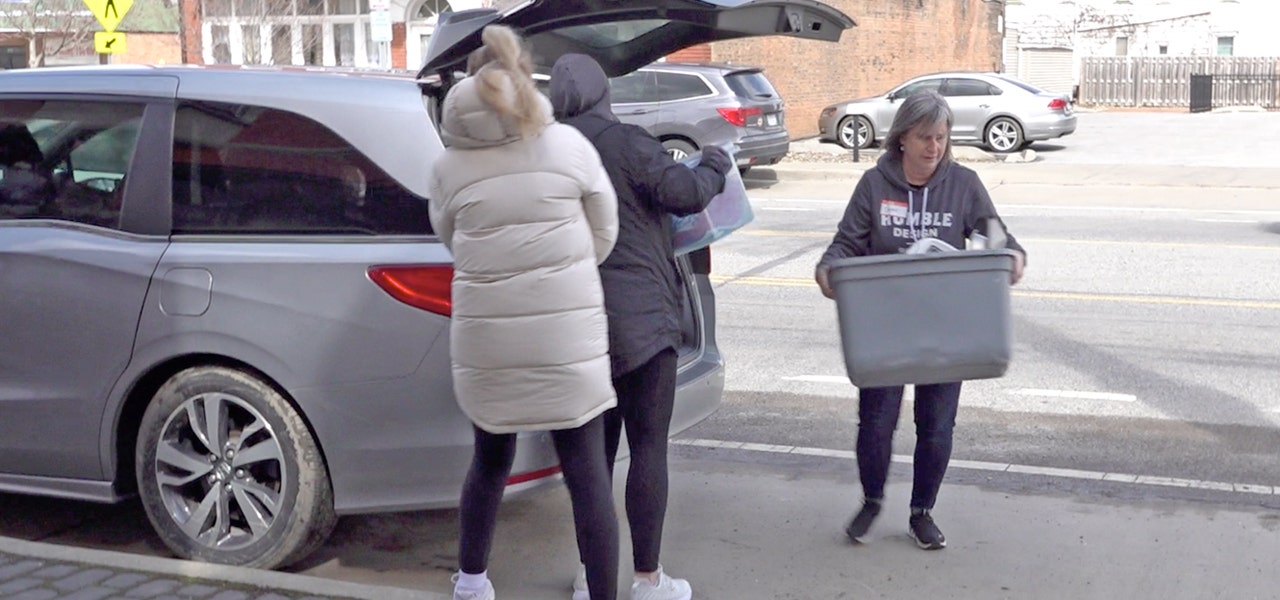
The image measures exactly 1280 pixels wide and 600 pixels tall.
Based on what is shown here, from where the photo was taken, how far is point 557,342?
3.87 metres

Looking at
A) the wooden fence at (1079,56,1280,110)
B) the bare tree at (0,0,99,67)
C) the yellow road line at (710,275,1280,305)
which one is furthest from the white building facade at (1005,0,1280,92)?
the yellow road line at (710,275,1280,305)

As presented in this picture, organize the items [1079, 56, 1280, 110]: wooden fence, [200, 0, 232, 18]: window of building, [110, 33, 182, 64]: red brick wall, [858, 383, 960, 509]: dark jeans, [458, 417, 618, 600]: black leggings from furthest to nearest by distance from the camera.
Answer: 1. [1079, 56, 1280, 110]: wooden fence
2. [110, 33, 182, 64]: red brick wall
3. [200, 0, 232, 18]: window of building
4. [858, 383, 960, 509]: dark jeans
5. [458, 417, 618, 600]: black leggings

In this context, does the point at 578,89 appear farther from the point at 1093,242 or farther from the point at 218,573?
the point at 1093,242

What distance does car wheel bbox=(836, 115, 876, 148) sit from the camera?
1096 inches

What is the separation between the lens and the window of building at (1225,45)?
5678 cm

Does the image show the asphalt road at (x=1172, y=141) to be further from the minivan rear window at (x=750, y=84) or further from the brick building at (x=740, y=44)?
the minivan rear window at (x=750, y=84)

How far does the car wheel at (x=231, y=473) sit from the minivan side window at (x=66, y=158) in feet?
2.33

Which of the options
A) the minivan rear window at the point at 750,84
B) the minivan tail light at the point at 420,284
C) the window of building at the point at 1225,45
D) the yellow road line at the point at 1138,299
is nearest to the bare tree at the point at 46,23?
the minivan rear window at the point at 750,84

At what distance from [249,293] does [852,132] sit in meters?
24.1

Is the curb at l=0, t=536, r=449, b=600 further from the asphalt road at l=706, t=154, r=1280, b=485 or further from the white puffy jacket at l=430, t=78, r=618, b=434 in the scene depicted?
the asphalt road at l=706, t=154, r=1280, b=485

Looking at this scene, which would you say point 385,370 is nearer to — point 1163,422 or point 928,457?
point 928,457

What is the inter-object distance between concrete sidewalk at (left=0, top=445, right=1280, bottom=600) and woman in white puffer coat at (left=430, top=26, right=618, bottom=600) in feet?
3.21

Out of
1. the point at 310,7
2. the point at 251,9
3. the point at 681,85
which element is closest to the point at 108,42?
the point at 251,9

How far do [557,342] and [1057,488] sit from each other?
2957 mm
